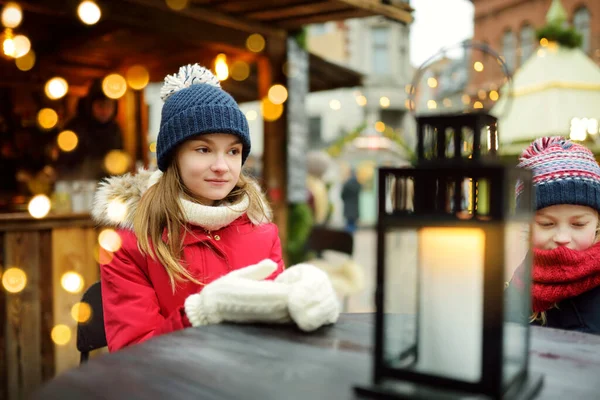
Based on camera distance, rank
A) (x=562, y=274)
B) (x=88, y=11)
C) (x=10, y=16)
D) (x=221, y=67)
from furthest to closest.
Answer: (x=221, y=67) < (x=10, y=16) < (x=88, y=11) < (x=562, y=274)

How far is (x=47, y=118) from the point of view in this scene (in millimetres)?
7387

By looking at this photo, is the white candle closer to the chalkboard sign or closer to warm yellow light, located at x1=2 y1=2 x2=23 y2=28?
the chalkboard sign

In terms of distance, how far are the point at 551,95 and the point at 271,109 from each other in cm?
509

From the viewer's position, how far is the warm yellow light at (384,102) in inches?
936

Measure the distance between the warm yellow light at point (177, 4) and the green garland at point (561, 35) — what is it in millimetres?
6865

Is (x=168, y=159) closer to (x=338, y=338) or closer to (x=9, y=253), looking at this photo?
(x=338, y=338)

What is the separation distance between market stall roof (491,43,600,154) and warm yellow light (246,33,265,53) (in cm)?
427

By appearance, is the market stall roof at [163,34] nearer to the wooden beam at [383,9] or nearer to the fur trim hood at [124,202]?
the wooden beam at [383,9]

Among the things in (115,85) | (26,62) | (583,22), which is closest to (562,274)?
(115,85)

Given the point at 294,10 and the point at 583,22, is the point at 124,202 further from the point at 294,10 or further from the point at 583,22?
the point at 583,22

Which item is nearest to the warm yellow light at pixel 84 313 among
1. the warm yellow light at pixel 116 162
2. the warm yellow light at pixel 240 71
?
the warm yellow light at pixel 240 71

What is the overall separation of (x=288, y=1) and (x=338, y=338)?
3462mm

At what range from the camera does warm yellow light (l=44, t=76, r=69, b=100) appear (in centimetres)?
728

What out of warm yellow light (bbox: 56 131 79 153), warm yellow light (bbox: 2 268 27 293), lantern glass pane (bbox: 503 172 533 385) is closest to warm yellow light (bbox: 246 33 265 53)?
warm yellow light (bbox: 56 131 79 153)
